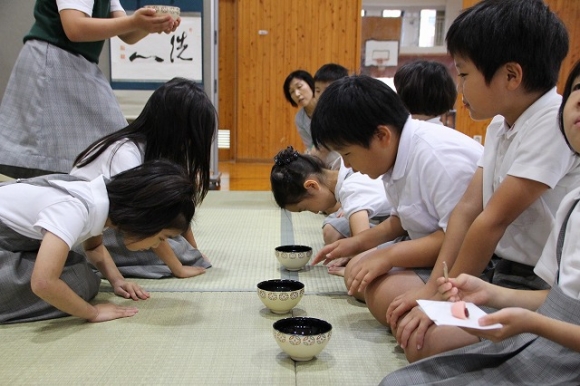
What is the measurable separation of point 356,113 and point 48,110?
1177 millimetres

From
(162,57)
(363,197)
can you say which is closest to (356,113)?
(363,197)

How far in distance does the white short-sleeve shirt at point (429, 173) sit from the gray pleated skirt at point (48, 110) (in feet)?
3.73

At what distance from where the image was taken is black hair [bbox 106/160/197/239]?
133 centimetres

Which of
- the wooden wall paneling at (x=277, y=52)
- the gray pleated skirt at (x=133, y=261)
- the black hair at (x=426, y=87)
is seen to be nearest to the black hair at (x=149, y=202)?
the gray pleated skirt at (x=133, y=261)

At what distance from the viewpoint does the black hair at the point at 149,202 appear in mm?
1325

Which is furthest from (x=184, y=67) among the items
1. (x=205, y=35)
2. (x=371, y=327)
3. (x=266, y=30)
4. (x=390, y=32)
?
(x=390, y=32)

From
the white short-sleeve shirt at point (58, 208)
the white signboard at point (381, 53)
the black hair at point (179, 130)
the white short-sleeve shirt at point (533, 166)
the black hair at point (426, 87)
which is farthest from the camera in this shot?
the white signboard at point (381, 53)

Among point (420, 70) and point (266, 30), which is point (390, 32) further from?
point (420, 70)

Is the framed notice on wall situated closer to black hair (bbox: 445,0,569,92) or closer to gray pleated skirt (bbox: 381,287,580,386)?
black hair (bbox: 445,0,569,92)

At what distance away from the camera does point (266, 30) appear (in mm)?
6270

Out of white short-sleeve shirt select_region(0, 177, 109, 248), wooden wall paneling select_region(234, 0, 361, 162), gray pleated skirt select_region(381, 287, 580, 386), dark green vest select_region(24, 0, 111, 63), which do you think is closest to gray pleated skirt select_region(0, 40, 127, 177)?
dark green vest select_region(24, 0, 111, 63)

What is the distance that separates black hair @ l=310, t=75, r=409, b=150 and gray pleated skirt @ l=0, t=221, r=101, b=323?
0.77 metres

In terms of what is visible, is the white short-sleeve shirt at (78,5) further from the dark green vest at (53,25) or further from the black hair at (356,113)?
the black hair at (356,113)

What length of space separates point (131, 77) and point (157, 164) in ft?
8.91
